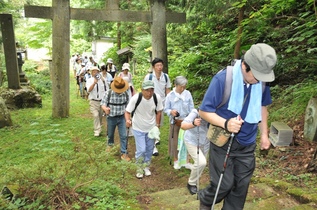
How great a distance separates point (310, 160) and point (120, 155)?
3.65 metres

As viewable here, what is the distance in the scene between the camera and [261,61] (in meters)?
2.36

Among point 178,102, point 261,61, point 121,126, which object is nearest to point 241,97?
point 261,61

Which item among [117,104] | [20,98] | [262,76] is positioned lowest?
[20,98]

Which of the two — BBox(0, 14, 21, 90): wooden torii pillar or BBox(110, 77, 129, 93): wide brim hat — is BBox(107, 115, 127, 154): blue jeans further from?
BBox(0, 14, 21, 90): wooden torii pillar

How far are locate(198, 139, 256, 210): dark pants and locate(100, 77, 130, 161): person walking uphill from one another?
3.11 meters

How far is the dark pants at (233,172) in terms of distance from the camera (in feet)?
8.95

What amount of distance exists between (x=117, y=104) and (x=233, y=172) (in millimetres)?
3417

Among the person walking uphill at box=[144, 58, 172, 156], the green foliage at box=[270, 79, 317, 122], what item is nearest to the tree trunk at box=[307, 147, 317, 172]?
the green foliage at box=[270, 79, 317, 122]

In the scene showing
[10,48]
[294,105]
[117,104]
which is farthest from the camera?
[10,48]

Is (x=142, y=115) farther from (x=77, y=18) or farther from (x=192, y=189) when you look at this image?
(x=77, y=18)

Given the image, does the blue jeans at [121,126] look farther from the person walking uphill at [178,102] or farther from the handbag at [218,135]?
the handbag at [218,135]

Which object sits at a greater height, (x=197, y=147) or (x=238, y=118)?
(x=238, y=118)

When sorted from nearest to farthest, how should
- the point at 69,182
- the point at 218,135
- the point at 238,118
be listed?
the point at 238,118
the point at 218,135
the point at 69,182

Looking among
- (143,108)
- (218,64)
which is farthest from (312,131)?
(218,64)
